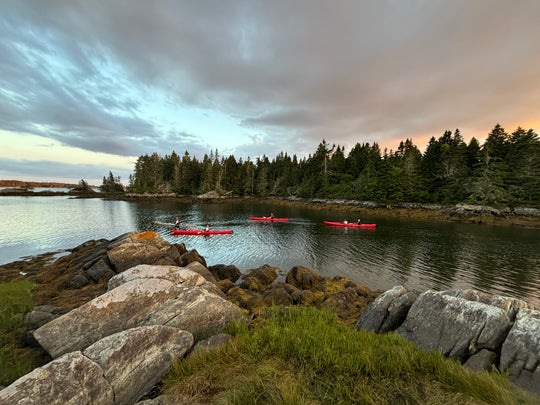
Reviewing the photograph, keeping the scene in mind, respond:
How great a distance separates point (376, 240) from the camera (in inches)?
1226

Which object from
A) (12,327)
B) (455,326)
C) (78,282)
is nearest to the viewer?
(455,326)

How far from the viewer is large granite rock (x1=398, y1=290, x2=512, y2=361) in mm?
5766

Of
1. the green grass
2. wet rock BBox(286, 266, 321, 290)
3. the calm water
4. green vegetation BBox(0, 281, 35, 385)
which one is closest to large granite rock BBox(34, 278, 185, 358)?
green vegetation BBox(0, 281, 35, 385)

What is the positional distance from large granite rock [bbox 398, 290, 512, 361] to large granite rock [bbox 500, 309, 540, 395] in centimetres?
29

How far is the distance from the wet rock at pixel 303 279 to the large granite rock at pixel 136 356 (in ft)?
39.3

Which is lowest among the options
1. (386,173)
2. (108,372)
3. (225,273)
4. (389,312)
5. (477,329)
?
(225,273)

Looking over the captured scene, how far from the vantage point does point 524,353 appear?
5141 mm

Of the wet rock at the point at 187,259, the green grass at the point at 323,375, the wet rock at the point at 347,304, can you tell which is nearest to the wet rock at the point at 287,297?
the wet rock at the point at 347,304

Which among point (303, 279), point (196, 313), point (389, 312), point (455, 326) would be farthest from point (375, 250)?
point (196, 313)

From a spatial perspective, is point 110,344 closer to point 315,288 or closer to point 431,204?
point 315,288

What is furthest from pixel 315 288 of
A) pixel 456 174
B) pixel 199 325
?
pixel 456 174

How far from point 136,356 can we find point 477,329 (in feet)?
28.3

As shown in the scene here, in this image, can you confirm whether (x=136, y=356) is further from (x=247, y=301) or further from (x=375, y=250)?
(x=375, y=250)

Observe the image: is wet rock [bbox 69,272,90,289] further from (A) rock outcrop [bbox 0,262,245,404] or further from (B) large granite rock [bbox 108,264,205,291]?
(B) large granite rock [bbox 108,264,205,291]
